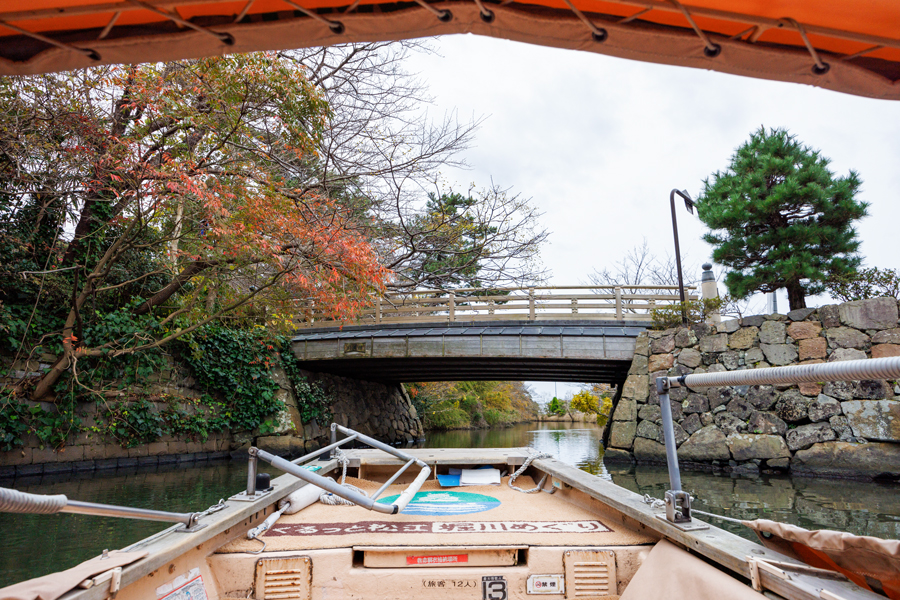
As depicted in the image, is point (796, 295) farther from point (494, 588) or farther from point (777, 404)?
point (494, 588)

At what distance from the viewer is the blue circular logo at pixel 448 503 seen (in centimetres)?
322

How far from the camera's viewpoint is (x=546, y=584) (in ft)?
7.38

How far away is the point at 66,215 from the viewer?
9.19m

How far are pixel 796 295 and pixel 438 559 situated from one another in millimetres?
13128

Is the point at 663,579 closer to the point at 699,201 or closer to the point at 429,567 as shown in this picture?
A: the point at 429,567

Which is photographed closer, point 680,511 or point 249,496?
point 680,511

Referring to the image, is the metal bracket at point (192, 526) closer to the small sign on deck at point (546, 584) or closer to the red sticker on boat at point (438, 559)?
the red sticker on boat at point (438, 559)

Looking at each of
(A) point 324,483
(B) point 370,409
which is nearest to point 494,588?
(A) point 324,483

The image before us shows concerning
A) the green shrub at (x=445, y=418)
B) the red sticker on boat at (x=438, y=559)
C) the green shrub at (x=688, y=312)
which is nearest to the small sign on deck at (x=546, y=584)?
the red sticker on boat at (x=438, y=559)

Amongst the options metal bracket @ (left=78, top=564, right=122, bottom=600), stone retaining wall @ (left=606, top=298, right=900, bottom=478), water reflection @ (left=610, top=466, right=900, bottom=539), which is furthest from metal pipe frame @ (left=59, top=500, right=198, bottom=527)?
stone retaining wall @ (left=606, top=298, right=900, bottom=478)

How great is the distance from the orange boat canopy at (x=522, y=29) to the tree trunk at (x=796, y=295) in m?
12.6

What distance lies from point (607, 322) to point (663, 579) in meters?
11.5

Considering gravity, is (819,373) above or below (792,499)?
above

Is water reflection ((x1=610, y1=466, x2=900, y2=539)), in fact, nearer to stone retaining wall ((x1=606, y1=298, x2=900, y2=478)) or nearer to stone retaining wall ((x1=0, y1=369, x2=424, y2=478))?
stone retaining wall ((x1=606, y1=298, x2=900, y2=478))
